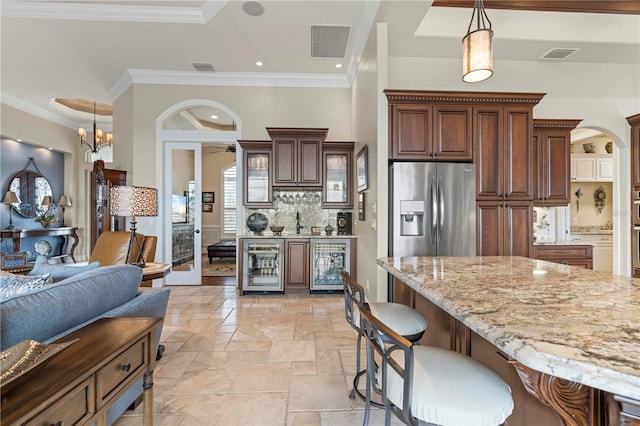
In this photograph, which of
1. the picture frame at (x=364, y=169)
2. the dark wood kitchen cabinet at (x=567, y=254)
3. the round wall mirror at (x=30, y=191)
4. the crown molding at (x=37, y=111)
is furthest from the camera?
the round wall mirror at (x=30, y=191)

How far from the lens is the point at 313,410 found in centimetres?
198

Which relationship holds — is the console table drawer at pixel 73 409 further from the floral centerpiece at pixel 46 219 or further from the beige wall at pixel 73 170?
the beige wall at pixel 73 170

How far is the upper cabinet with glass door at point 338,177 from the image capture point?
5.02 meters

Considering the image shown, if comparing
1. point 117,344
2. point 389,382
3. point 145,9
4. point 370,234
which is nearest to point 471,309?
point 389,382

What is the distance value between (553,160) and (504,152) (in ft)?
4.00

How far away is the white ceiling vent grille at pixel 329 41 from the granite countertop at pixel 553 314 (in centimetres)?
339

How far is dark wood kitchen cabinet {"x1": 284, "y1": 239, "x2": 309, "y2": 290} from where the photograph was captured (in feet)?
15.6

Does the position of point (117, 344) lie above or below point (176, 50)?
below

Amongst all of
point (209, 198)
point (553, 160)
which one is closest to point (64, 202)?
point (209, 198)

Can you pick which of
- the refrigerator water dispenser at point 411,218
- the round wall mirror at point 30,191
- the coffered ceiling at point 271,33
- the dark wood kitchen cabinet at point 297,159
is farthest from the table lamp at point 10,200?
the refrigerator water dispenser at point 411,218

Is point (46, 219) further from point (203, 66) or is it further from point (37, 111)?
point (203, 66)

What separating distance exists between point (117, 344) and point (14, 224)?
779 centimetres

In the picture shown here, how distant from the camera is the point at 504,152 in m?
3.50

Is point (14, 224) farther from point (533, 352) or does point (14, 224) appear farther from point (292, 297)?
point (533, 352)
